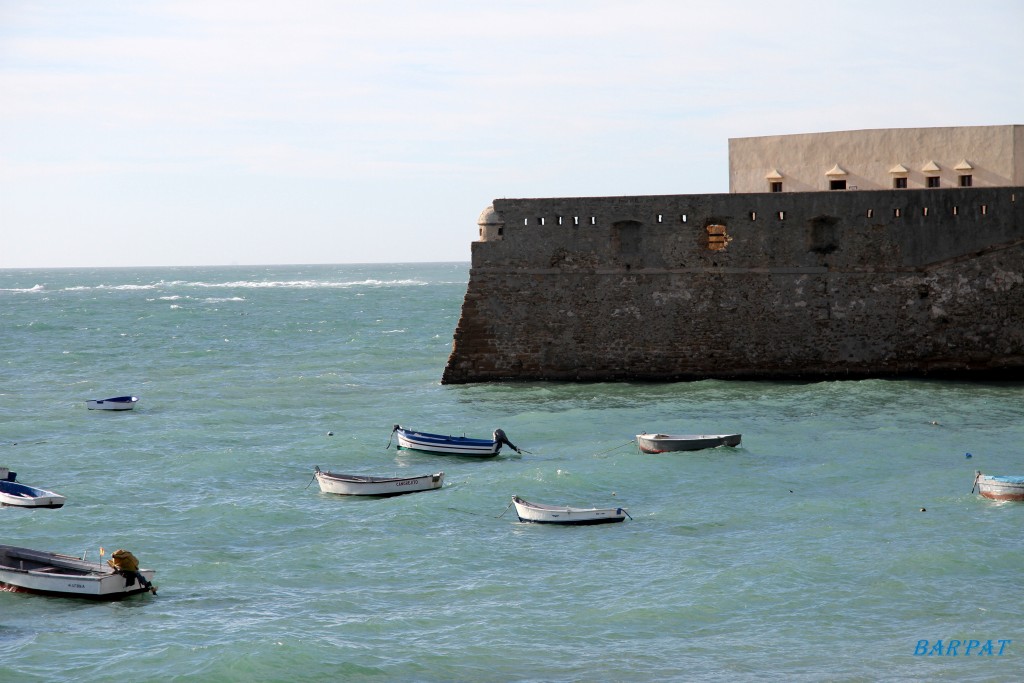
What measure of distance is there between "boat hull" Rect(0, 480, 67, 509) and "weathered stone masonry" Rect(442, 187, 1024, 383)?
46.3 ft

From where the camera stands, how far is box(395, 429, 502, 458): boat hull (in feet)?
81.8

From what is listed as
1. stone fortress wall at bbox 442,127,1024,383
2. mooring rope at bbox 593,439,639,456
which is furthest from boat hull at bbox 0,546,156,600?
stone fortress wall at bbox 442,127,1024,383

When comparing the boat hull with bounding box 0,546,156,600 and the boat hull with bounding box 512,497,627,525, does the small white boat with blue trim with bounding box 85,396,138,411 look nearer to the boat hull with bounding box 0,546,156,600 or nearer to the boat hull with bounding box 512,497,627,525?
the boat hull with bounding box 0,546,156,600

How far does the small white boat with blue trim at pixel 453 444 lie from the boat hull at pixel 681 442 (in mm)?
2567

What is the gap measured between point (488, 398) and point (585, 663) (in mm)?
17611

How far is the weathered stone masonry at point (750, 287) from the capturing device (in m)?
31.2

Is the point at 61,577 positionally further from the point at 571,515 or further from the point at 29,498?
the point at 571,515

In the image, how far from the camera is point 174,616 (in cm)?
1580

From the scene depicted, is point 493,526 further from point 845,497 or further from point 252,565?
point 845,497

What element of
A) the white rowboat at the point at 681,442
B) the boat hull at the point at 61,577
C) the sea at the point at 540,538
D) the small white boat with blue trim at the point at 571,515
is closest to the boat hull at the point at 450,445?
the sea at the point at 540,538

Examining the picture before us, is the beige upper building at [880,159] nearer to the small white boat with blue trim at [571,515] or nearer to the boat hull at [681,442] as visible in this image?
the boat hull at [681,442]

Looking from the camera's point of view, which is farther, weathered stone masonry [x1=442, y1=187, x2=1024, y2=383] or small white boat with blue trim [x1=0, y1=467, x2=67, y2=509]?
weathered stone masonry [x1=442, y1=187, x2=1024, y2=383]

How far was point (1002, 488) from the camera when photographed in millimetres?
20078

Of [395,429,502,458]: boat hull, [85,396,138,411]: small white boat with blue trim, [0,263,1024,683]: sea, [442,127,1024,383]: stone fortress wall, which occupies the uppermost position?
[442,127,1024,383]: stone fortress wall
